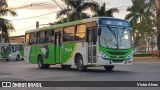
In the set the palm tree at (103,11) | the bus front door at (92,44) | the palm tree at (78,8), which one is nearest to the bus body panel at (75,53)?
the bus front door at (92,44)

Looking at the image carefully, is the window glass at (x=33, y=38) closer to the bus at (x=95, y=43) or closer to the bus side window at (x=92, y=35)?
the bus at (x=95, y=43)

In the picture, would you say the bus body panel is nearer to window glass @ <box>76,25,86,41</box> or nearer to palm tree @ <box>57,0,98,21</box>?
window glass @ <box>76,25,86,41</box>

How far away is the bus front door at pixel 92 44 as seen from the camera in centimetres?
2241

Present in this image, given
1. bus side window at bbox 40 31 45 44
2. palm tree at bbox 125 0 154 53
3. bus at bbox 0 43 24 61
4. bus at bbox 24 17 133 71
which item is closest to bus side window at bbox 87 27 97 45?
bus at bbox 24 17 133 71

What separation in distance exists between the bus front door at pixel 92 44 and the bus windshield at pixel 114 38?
46cm

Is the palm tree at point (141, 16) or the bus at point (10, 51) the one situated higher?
the palm tree at point (141, 16)

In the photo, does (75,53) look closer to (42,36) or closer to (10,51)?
(42,36)

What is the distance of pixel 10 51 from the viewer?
58781mm

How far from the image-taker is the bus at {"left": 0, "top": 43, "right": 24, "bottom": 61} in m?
58.4

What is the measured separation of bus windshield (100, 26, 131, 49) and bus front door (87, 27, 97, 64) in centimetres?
46

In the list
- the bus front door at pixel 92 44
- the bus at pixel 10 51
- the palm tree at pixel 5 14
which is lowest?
the bus at pixel 10 51

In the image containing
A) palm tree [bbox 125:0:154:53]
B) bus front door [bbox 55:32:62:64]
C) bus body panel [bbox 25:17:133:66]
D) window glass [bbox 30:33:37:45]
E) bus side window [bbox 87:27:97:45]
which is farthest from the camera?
palm tree [bbox 125:0:154:53]

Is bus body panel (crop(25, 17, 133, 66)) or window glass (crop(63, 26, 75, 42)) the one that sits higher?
window glass (crop(63, 26, 75, 42))

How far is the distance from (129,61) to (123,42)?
3.74 feet
